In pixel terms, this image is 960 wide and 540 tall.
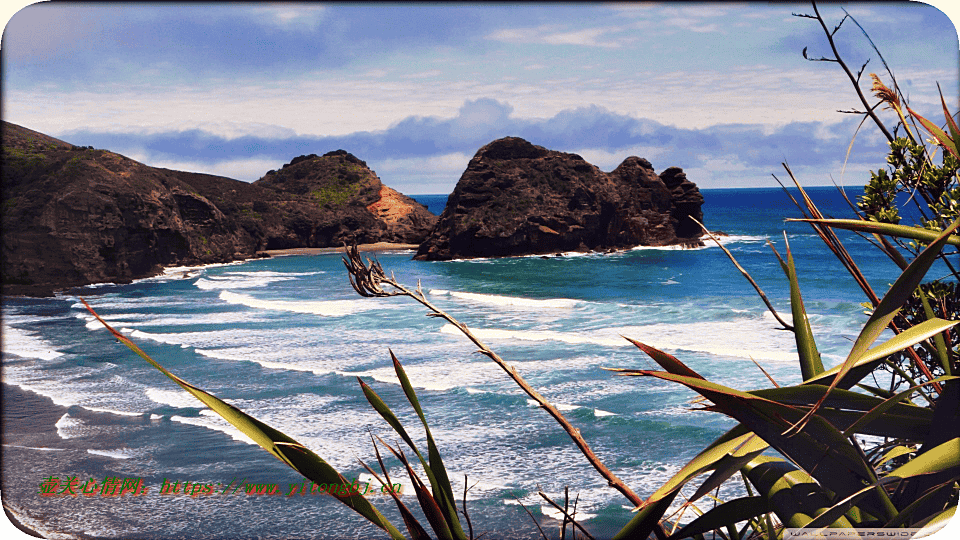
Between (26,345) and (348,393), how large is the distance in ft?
31.2

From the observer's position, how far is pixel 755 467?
1.15m

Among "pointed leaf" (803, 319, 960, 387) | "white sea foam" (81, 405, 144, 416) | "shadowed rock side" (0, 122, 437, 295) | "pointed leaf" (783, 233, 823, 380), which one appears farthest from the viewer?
"shadowed rock side" (0, 122, 437, 295)

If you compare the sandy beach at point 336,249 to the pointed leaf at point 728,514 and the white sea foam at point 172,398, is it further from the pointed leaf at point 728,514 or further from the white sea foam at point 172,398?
the pointed leaf at point 728,514

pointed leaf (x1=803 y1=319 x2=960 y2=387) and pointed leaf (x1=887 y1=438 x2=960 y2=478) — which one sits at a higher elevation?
pointed leaf (x1=803 y1=319 x2=960 y2=387)

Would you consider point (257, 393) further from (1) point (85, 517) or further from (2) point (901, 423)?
(2) point (901, 423)

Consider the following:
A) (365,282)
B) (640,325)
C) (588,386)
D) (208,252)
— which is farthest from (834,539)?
(208,252)

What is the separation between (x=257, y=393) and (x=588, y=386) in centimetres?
554

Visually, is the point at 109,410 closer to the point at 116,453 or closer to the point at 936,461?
the point at 116,453

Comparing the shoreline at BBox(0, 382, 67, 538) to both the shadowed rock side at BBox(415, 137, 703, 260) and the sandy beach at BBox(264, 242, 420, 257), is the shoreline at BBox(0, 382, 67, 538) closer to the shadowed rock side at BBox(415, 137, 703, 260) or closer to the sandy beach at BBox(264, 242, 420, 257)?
the shadowed rock side at BBox(415, 137, 703, 260)

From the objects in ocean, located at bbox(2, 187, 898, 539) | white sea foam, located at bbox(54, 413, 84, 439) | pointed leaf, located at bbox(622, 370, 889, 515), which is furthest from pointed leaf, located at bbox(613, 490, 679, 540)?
white sea foam, located at bbox(54, 413, 84, 439)

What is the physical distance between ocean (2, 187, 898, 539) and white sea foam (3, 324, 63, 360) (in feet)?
0.31

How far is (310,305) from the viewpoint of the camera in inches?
932

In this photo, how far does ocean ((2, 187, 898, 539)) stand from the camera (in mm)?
6312

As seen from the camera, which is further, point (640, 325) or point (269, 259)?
point (269, 259)
